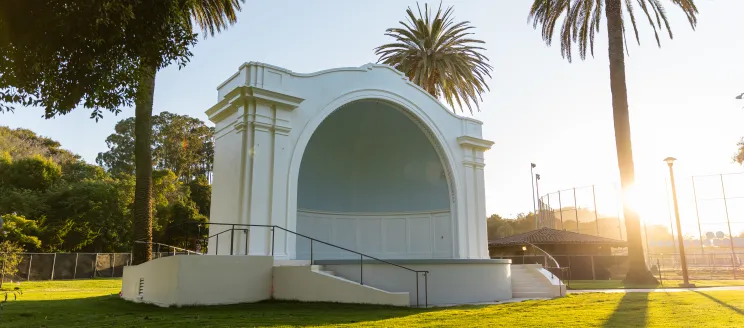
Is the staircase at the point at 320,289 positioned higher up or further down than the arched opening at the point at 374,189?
further down

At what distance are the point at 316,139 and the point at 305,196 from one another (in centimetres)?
239

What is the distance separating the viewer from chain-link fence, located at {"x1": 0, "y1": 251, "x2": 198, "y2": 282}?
3066 cm

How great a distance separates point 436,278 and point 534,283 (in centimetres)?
550

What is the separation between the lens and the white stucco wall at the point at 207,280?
12.2m

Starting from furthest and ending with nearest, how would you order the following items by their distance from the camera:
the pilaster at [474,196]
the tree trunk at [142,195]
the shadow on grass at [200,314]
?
1. the pilaster at [474,196]
2. the tree trunk at [142,195]
3. the shadow on grass at [200,314]

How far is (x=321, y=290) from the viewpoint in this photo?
42.5 feet

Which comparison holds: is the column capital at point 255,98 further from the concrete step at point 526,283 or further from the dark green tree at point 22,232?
the dark green tree at point 22,232

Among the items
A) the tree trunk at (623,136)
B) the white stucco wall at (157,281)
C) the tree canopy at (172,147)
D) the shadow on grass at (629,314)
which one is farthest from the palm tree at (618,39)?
the tree canopy at (172,147)

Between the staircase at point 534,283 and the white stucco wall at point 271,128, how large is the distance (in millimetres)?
6995

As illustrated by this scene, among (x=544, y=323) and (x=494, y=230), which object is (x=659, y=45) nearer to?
(x=544, y=323)

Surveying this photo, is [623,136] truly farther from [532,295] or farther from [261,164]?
[261,164]

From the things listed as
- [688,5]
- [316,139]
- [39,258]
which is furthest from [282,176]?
[39,258]

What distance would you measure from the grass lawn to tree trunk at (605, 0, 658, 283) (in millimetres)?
8423

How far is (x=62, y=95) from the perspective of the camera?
889 centimetres
